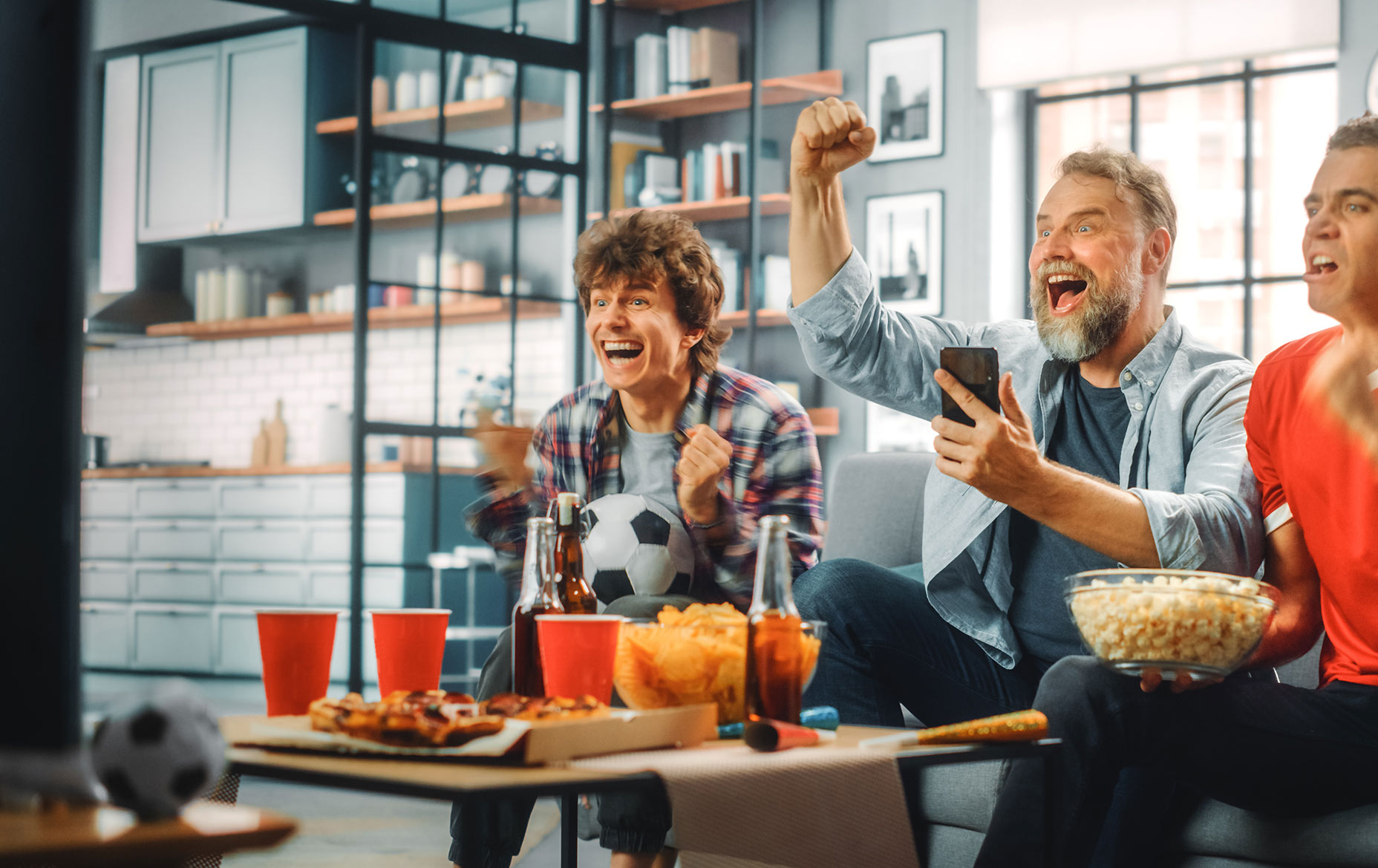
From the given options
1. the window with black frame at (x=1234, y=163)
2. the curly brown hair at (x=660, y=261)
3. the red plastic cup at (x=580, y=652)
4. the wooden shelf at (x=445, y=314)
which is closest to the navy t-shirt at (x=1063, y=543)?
the curly brown hair at (x=660, y=261)

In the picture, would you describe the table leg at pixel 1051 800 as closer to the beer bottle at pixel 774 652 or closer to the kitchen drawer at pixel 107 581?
the beer bottle at pixel 774 652

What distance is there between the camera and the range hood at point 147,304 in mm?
6863

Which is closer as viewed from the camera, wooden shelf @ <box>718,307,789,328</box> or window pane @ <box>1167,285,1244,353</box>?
window pane @ <box>1167,285,1244,353</box>

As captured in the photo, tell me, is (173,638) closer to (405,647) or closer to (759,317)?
(759,317)

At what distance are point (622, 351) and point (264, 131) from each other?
4.91 meters

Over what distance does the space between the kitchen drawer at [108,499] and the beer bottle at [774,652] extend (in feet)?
18.9

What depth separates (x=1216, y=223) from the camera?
5.26 metres

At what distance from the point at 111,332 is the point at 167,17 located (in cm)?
164

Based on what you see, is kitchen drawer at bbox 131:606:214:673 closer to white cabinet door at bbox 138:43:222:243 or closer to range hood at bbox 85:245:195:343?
range hood at bbox 85:245:195:343

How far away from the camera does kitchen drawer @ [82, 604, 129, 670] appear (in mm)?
6129

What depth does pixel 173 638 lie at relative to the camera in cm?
600

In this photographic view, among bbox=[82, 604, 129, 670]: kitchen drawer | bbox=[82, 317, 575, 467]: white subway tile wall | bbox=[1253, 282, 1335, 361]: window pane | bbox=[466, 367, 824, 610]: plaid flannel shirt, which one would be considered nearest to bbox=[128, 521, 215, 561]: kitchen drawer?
bbox=[82, 604, 129, 670]: kitchen drawer

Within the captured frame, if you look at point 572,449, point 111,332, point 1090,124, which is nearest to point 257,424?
point 111,332

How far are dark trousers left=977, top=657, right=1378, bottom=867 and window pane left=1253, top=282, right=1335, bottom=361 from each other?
12.6ft
